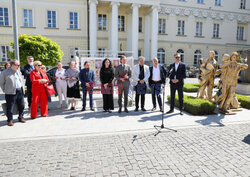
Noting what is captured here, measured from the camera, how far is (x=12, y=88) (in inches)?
226

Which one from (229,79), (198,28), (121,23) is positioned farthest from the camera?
(198,28)

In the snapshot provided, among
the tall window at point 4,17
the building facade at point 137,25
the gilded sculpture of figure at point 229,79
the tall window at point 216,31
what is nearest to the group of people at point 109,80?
the gilded sculpture of figure at point 229,79

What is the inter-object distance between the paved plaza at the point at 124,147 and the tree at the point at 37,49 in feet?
24.4

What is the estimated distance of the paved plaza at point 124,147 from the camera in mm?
3436

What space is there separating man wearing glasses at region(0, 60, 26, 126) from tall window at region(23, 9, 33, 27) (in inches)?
840

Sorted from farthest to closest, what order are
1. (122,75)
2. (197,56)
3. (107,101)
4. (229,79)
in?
1. (197,56)
2. (107,101)
3. (122,75)
4. (229,79)

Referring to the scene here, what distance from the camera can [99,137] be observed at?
492 centimetres

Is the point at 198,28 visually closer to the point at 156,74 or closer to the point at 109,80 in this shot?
the point at 156,74

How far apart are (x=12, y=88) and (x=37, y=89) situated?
95 centimetres

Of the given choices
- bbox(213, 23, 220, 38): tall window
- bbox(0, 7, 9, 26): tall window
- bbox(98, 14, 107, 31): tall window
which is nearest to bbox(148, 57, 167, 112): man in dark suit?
bbox(98, 14, 107, 31): tall window

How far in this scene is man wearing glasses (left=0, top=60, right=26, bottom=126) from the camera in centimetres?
571

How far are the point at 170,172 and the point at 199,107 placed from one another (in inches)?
170

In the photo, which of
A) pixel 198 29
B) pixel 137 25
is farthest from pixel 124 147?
pixel 198 29

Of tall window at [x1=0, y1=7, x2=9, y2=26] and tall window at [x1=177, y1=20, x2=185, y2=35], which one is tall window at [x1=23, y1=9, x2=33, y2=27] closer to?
tall window at [x1=0, y1=7, x2=9, y2=26]
